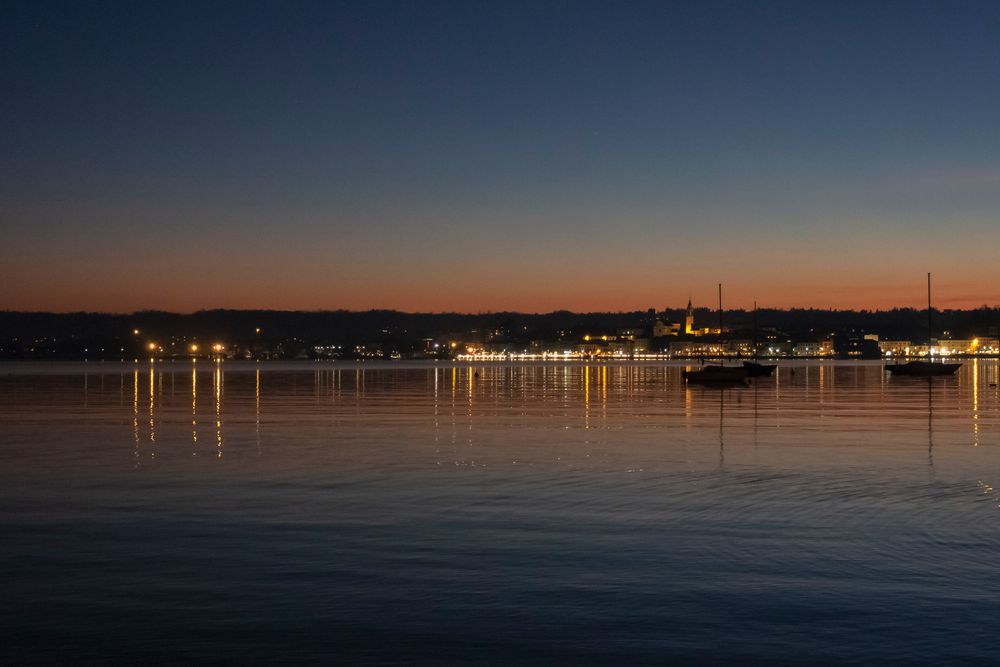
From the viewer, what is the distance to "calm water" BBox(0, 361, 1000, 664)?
423 inches

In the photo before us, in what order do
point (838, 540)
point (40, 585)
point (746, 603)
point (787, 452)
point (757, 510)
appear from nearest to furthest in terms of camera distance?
1. point (746, 603)
2. point (40, 585)
3. point (838, 540)
4. point (757, 510)
5. point (787, 452)

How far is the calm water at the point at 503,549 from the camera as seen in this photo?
35.2 ft

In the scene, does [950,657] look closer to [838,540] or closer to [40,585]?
[838,540]

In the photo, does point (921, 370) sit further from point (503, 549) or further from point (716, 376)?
point (503, 549)

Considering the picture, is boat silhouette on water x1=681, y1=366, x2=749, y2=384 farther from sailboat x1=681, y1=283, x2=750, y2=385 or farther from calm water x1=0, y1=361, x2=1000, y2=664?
calm water x1=0, y1=361, x2=1000, y2=664

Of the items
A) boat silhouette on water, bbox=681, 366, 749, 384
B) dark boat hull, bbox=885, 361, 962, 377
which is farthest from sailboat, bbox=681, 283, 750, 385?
dark boat hull, bbox=885, 361, 962, 377

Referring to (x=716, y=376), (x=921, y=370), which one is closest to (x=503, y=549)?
(x=716, y=376)

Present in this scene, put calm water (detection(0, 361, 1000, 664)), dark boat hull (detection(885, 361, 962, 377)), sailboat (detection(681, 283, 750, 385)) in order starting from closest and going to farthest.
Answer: calm water (detection(0, 361, 1000, 664)) → sailboat (detection(681, 283, 750, 385)) → dark boat hull (detection(885, 361, 962, 377))

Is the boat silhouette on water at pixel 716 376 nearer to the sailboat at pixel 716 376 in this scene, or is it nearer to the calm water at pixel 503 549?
the sailboat at pixel 716 376

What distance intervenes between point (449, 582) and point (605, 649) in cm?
321

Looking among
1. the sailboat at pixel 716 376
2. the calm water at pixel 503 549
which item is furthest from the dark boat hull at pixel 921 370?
the calm water at pixel 503 549

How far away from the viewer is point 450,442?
105 ft

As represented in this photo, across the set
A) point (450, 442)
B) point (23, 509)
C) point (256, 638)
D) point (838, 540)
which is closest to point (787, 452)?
point (450, 442)

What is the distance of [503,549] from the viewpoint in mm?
15242
